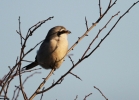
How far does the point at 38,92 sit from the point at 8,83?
337mm

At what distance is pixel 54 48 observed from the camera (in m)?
4.18

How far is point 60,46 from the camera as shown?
4.18 m

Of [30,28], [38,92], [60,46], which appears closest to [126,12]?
[30,28]

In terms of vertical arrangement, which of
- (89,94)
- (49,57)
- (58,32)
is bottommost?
(89,94)

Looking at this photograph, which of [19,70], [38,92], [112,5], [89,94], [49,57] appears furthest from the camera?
[49,57]

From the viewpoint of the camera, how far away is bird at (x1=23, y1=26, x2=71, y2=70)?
13.6ft

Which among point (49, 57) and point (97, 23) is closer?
point (97, 23)

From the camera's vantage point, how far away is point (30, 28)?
8.25ft

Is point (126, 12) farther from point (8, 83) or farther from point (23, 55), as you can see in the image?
point (8, 83)

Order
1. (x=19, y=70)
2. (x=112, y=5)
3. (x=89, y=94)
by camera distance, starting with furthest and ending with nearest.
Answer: (x=89, y=94) → (x=112, y=5) → (x=19, y=70)

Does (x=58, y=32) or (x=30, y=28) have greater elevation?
(x=58, y=32)

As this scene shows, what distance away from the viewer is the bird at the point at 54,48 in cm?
414

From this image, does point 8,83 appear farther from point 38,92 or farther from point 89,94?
point 89,94

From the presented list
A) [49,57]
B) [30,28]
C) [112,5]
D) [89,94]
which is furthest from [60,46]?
[30,28]
